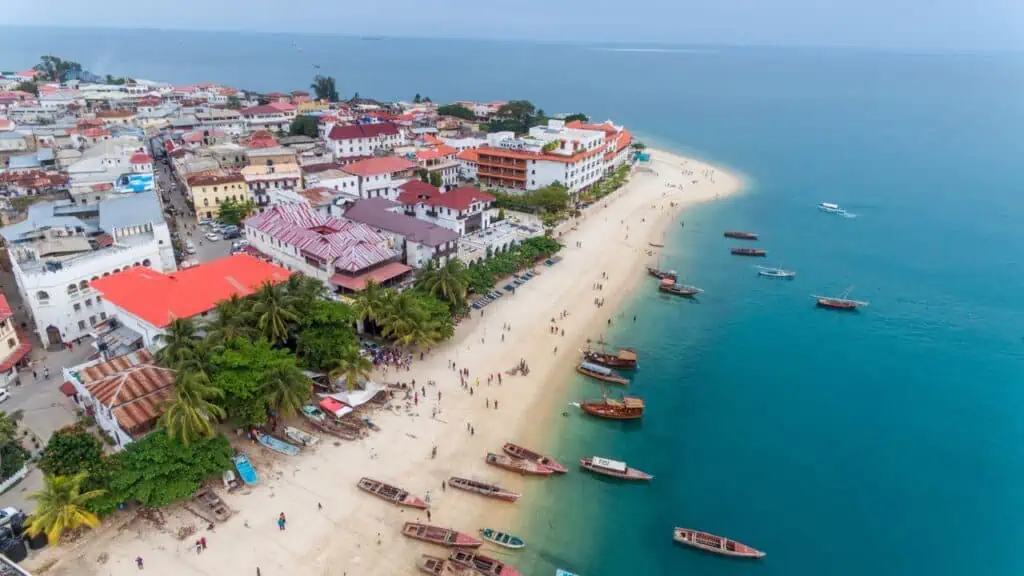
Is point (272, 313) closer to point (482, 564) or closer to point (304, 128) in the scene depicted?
point (482, 564)

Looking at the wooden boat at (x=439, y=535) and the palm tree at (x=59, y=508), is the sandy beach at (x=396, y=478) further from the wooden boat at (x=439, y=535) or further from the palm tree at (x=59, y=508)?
the palm tree at (x=59, y=508)

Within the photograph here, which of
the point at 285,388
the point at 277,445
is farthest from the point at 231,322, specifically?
the point at 277,445

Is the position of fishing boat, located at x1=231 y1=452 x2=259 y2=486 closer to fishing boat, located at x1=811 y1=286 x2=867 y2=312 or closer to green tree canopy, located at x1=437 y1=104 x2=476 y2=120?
fishing boat, located at x1=811 y1=286 x2=867 y2=312

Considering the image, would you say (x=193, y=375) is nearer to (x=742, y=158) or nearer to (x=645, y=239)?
(x=645, y=239)

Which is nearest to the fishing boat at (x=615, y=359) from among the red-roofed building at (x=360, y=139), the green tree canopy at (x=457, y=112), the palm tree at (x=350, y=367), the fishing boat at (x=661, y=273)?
the palm tree at (x=350, y=367)

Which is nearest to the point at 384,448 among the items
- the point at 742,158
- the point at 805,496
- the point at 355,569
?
the point at 355,569

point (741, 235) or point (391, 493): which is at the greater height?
point (741, 235)

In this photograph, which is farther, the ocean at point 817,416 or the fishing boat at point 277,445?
the fishing boat at point 277,445
